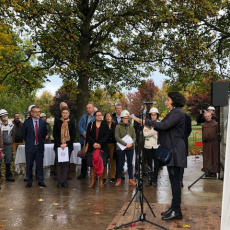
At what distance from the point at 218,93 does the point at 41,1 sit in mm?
9618

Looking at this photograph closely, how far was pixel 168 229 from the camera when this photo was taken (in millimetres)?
5930

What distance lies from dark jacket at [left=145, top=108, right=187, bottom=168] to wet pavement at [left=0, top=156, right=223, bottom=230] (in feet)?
5.31

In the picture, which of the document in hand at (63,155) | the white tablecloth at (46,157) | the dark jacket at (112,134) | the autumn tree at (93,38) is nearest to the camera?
the document in hand at (63,155)

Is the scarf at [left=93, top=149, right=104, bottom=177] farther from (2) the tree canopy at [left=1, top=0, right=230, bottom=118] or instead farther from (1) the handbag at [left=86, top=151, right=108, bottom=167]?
(2) the tree canopy at [left=1, top=0, right=230, bottom=118]

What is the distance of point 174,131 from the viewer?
627 centimetres

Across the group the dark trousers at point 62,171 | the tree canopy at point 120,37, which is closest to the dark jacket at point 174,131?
the dark trousers at point 62,171

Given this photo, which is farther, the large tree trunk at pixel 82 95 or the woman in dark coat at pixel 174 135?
the large tree trunk at pixel 82 95

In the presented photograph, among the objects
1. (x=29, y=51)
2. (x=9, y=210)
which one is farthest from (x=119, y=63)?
(x=9, y=210)

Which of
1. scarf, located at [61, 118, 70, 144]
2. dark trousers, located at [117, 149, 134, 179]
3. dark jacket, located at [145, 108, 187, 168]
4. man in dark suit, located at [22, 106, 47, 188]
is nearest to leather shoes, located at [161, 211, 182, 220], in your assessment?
dark jacket, located at [145, 108, 187, 168]

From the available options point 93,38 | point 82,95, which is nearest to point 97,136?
point 82,95

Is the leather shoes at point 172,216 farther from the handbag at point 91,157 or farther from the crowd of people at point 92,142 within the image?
the handbag at point 91,157

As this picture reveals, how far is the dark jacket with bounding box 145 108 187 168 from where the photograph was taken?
6.15 metres

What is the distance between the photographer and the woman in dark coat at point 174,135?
617 centimetres

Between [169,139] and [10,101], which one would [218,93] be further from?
[10,101]
